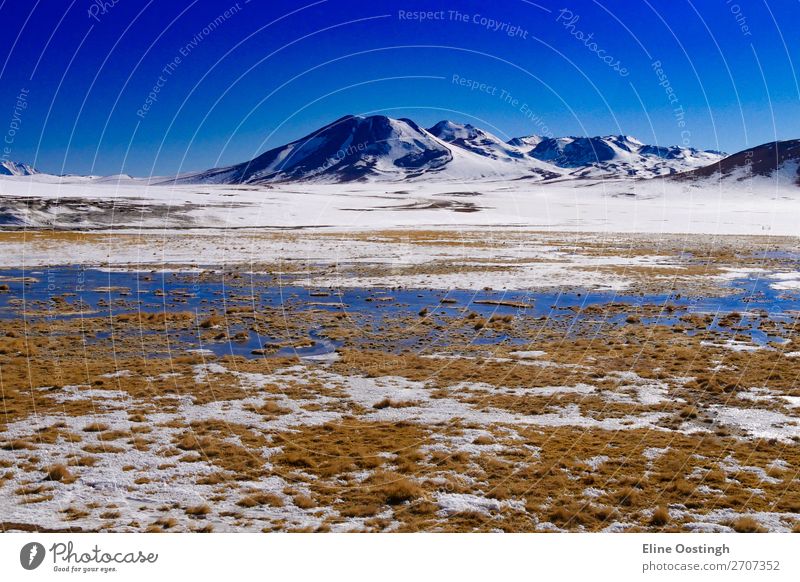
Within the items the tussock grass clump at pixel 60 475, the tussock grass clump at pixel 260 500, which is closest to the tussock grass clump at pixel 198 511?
the tussock grass clump at pixel 260 500

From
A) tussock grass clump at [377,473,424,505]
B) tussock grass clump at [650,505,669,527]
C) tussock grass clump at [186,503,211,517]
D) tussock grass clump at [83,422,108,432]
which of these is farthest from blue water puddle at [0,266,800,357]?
tussock grass clump at [650,505,669,527]

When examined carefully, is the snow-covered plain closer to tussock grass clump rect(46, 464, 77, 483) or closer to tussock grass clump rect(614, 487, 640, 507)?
tussock grass clump rect(46, 464, 77, 483)

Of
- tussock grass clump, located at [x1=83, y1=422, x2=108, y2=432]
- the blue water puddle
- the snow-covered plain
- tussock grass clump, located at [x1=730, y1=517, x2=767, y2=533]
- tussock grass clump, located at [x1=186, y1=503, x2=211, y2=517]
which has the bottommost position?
tussock grass clump, located at [x1=730, y1=517, x2=767, y2=533]

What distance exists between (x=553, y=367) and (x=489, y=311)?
12803 mm

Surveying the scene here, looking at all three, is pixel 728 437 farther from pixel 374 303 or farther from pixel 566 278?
pixel 566 278

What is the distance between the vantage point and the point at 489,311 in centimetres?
3772

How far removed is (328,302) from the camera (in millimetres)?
40312

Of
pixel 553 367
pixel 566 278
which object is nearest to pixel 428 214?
pixel 566 278

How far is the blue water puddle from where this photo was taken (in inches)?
Answer: 1219
